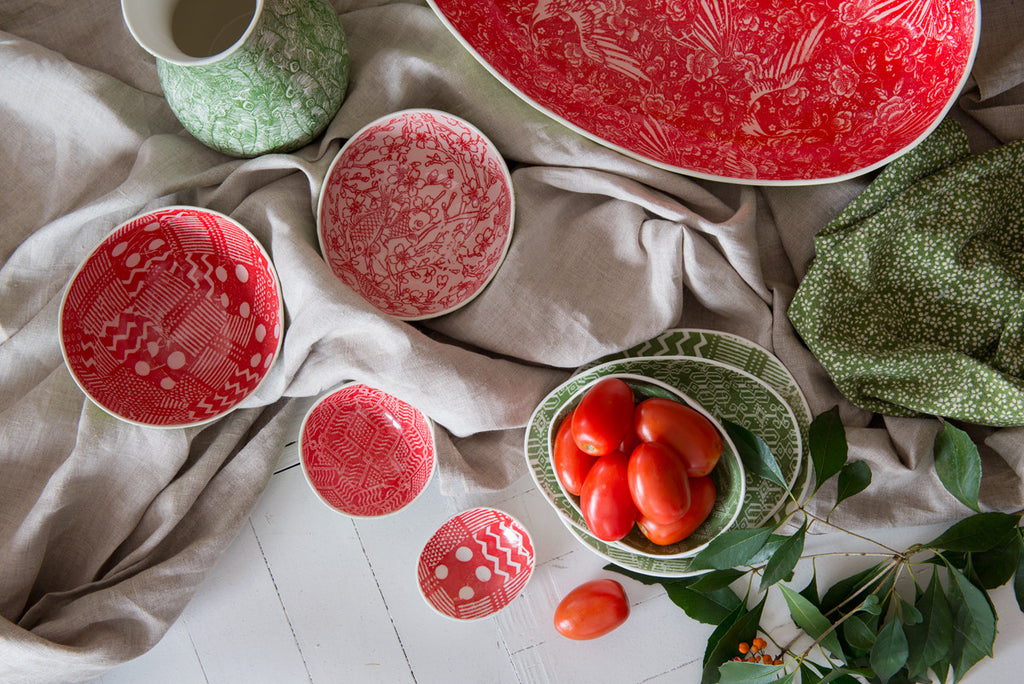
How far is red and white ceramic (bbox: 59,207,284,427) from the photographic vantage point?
906mm

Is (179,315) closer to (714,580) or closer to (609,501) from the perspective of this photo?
(609,501)

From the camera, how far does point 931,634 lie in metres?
0.86

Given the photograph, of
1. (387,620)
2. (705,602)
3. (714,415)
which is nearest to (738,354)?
(714,415)

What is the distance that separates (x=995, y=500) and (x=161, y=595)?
98cm

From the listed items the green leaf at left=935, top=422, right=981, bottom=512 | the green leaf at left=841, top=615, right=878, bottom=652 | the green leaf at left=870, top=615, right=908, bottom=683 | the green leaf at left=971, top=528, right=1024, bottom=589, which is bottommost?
the green leaf at left=841, top=615, right=878, bottom=652

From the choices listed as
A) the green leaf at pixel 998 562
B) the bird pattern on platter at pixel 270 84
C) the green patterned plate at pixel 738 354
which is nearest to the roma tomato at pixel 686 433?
the green patterned plate at pixel 738 354

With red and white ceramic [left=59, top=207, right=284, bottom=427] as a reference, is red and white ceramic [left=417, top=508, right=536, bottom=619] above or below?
below

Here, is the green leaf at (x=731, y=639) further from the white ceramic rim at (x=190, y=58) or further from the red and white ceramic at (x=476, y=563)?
the white ceramic rim at (x=190, y=58)

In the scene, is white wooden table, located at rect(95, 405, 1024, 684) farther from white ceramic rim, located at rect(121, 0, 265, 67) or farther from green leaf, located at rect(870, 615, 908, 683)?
white ceramic rim, located at rect(121, 0, 265, 67)

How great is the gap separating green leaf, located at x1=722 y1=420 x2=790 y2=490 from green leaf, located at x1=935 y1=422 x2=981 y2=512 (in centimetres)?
17

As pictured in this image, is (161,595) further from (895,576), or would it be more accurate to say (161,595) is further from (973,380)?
(973,380)

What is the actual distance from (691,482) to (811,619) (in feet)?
0.70

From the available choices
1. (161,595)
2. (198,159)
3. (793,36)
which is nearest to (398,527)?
(161,595)

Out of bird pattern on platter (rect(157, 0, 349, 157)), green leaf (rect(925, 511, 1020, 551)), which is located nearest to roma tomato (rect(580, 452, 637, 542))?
green leaf (rect(925, 511, 1020, 551))
